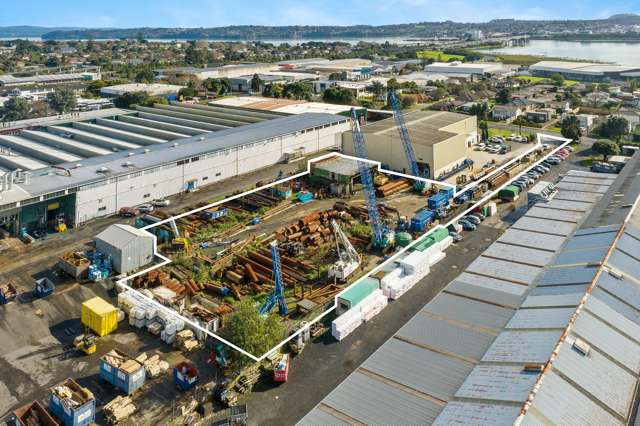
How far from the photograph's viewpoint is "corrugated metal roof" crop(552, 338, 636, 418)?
35.1ft

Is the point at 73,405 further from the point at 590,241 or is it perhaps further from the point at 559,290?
the point at 590,241

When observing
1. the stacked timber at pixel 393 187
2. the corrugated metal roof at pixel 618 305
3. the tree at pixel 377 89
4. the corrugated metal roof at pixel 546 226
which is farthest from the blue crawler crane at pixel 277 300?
the tree at pixel 377 89

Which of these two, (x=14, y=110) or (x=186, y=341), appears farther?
(x=14, y=110)

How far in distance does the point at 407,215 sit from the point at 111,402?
54.4 ft

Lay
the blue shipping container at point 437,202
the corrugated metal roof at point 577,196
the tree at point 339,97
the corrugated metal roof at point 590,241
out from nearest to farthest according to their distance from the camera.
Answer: the corrugated metal roof at point 590,241, the corrugated metal roof at point 577,196, the blue shipping container at point 437,202, the tree at point 339,97

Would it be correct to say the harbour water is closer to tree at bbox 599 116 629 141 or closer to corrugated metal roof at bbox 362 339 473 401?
tree at bbox 599 116 629 141

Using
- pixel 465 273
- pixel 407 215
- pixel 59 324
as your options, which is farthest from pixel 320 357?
pixel 407 215

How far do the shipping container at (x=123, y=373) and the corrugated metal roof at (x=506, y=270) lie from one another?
445 inches

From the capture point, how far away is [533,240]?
1998 cm

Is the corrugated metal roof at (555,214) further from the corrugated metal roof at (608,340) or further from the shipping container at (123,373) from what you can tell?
the shipping container at (123,373)

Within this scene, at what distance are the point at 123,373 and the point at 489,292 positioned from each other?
11029 millimetres

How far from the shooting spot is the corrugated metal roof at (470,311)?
47.1 feet

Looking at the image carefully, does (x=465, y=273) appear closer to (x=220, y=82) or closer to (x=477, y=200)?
(x=477, y=200)
